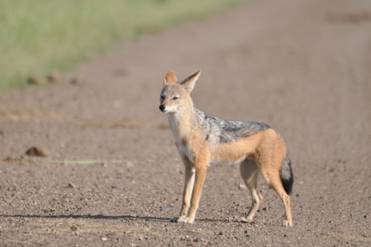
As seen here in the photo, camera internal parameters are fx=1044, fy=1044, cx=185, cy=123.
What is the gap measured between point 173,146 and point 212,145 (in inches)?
165

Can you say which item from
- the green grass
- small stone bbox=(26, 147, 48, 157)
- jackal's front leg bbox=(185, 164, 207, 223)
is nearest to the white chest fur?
jackal's front leg bbox=(185, 164, 207, 223)

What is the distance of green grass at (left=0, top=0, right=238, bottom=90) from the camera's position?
1953 centimetres

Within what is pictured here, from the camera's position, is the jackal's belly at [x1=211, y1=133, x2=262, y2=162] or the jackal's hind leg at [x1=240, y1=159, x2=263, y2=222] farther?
the jackal's hind leg at [x1=240, y1=159, x2=263, y2=222]

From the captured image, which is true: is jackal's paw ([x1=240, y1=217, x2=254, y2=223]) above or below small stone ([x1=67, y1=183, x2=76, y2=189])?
above

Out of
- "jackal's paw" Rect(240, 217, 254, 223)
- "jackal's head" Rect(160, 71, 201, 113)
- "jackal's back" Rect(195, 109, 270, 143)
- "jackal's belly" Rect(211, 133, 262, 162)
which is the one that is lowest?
"jackal's paw" Rect(240, 217, 254, 223)

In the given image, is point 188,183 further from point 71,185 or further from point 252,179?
point 71,185

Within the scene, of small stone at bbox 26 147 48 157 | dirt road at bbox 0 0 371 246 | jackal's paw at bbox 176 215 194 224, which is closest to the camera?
dirt road at bbox 0 0 371 246

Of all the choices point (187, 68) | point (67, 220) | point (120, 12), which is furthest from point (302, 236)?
point (120, 12)

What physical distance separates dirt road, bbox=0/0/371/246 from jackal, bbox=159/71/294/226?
301mm

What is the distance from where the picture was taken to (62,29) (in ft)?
75.0

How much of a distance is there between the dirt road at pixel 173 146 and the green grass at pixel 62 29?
64 centimetres

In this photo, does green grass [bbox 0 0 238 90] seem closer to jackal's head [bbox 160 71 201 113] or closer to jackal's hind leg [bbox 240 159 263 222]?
jackal's head [bbox 160 71 201 113]

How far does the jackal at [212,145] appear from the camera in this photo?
29.7ft

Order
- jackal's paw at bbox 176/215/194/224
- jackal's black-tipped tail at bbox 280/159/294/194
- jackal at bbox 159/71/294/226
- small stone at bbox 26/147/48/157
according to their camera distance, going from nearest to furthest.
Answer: jackal's paw at bbox 176/215/194/224 → jackal at bbox 159/71/294/226 → jackal's black-tipped tail at bbox 280/159/294/194 → small stone at bbox 26/147/48/157
